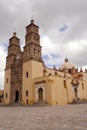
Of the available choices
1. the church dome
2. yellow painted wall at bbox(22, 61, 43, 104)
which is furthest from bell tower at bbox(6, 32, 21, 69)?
the church dome

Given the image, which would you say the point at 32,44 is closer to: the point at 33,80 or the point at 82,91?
the point at 33,80

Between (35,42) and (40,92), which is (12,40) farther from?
(40,92)

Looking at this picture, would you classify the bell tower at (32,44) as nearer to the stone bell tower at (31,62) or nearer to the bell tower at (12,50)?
the stone bell tower at (31,62)

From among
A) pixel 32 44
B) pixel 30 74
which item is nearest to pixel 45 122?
pixel 30 74

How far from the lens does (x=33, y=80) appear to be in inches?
1287

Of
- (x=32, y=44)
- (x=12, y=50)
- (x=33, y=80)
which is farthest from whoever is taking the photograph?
(x=12, y=50)

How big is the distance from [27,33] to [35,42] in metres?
2.81

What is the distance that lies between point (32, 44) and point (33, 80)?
278 inches

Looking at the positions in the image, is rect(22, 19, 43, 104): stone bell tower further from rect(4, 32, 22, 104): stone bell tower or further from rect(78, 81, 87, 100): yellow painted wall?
rect(78, 81, 87, 100): yellow painted wall

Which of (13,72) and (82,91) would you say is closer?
(82,91)

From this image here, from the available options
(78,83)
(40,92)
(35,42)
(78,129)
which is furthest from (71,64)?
(78,129)

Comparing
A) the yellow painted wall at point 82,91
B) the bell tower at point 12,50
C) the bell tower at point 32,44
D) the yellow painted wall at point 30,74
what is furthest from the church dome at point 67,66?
the yellow painted wall at point 30,74

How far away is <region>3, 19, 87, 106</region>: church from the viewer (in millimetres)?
30750

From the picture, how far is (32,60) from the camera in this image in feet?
110
